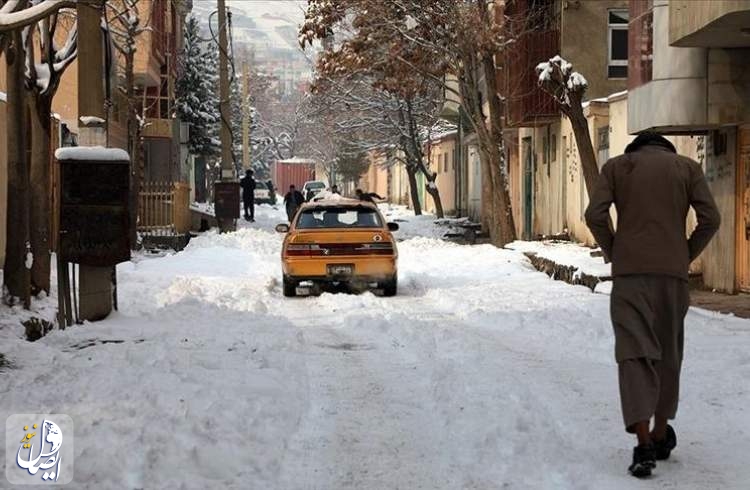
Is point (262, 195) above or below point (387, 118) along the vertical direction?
below

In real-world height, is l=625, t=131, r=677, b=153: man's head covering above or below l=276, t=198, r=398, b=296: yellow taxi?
above

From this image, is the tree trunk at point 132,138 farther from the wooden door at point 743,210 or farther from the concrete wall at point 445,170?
the concrete wall at point 445,170

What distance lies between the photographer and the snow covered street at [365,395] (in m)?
6.05

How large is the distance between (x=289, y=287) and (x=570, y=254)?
7255mm

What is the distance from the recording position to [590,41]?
2766 centimetres

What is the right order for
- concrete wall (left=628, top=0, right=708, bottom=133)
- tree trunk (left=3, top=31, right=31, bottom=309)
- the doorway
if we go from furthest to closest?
the doorway < concrete wall (left=628, top=0, right=708, bottom=133) < tree trunk (left=3, top=31, right=31, bottom=309)

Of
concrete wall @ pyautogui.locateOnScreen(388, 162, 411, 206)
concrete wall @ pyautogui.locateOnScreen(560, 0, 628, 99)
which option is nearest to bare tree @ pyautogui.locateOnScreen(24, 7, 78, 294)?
concrete wall @ pyautogui.locateOnScreen(560, 0, 628, 99)

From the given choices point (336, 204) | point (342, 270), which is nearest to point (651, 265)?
point (342, 270)

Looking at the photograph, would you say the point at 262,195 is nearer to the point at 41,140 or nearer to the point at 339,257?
the point at 339,257

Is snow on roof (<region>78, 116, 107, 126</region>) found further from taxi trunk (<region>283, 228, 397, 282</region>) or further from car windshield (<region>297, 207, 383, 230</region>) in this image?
car windshield (<region>297, 207, 383, 230</region>)

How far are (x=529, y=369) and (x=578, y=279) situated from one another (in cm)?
847

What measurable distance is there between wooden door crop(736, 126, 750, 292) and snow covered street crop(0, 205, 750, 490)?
281 centimetres

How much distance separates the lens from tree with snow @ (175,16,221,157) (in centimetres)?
6053

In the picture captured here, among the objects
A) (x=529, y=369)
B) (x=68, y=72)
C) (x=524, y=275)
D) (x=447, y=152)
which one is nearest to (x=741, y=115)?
(x=524, y=275)
